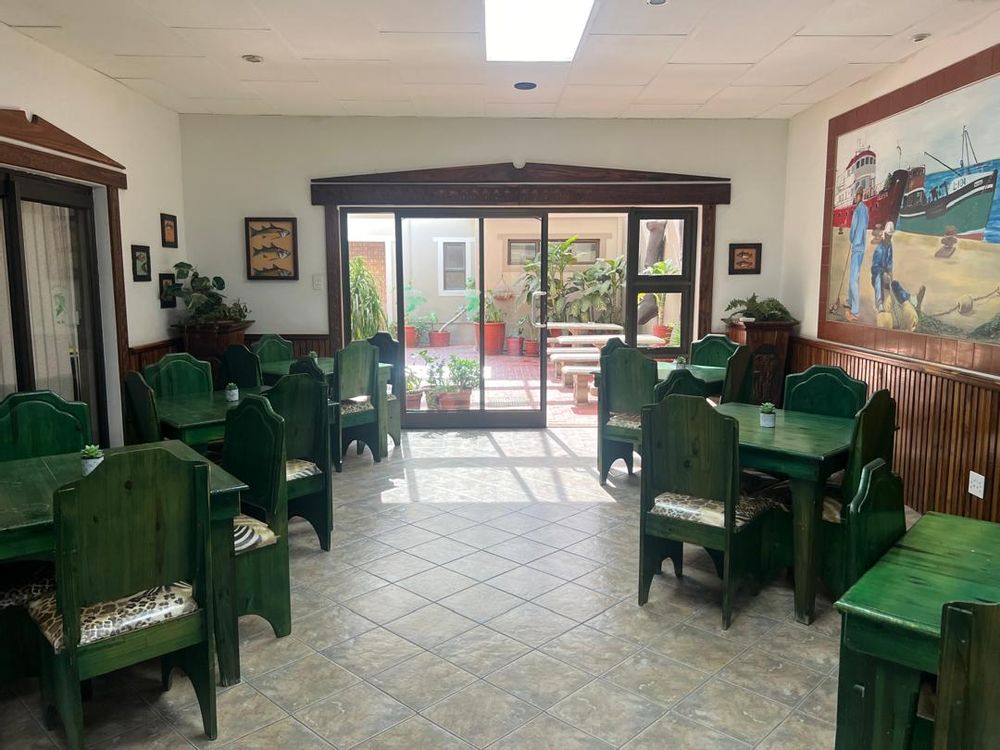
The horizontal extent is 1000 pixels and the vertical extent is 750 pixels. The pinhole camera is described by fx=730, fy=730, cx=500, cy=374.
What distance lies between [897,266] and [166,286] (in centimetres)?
549

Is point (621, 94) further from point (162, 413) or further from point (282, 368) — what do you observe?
point (162, 413)

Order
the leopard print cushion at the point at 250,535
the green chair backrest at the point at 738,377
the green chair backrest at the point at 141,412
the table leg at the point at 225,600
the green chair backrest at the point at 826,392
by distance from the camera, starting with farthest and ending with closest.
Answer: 1. the green chair backrest at the point at 738,377
2. the green chair backrest at the point at 826,392
3. the green chair backrest at the point at 141,412
4. the leopard print cushion at the point at 250,535
5. the table leg at the point at 225,600

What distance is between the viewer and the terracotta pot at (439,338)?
22.8 feet

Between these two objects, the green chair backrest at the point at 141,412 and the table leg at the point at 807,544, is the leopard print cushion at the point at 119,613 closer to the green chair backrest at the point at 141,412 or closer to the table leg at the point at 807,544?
the green chair backrest at the point at 141,412

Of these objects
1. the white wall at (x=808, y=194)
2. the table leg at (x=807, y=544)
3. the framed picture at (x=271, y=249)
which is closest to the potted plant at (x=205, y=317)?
the framed picture at (x=271, y=249)

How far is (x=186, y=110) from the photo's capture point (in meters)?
6.21

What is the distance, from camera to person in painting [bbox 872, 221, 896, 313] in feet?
15.9

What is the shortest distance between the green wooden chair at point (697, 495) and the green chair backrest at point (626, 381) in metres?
1.68

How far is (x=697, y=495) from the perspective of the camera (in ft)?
10.2

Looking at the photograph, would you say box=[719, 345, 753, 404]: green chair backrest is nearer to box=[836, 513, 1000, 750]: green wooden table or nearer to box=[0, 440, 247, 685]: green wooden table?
box=[836, 513, 1000, 750]: green wooden table

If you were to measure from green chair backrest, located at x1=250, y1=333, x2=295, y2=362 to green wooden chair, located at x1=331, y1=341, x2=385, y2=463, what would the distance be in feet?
Result: 2.53

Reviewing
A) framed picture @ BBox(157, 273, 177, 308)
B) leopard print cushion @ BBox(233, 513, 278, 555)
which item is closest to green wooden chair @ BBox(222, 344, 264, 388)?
framed picture @ BBox(157, 273, 177, 308)

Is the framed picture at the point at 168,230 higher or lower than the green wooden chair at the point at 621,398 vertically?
higher

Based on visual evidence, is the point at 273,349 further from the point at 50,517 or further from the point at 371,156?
the point at 50,517
